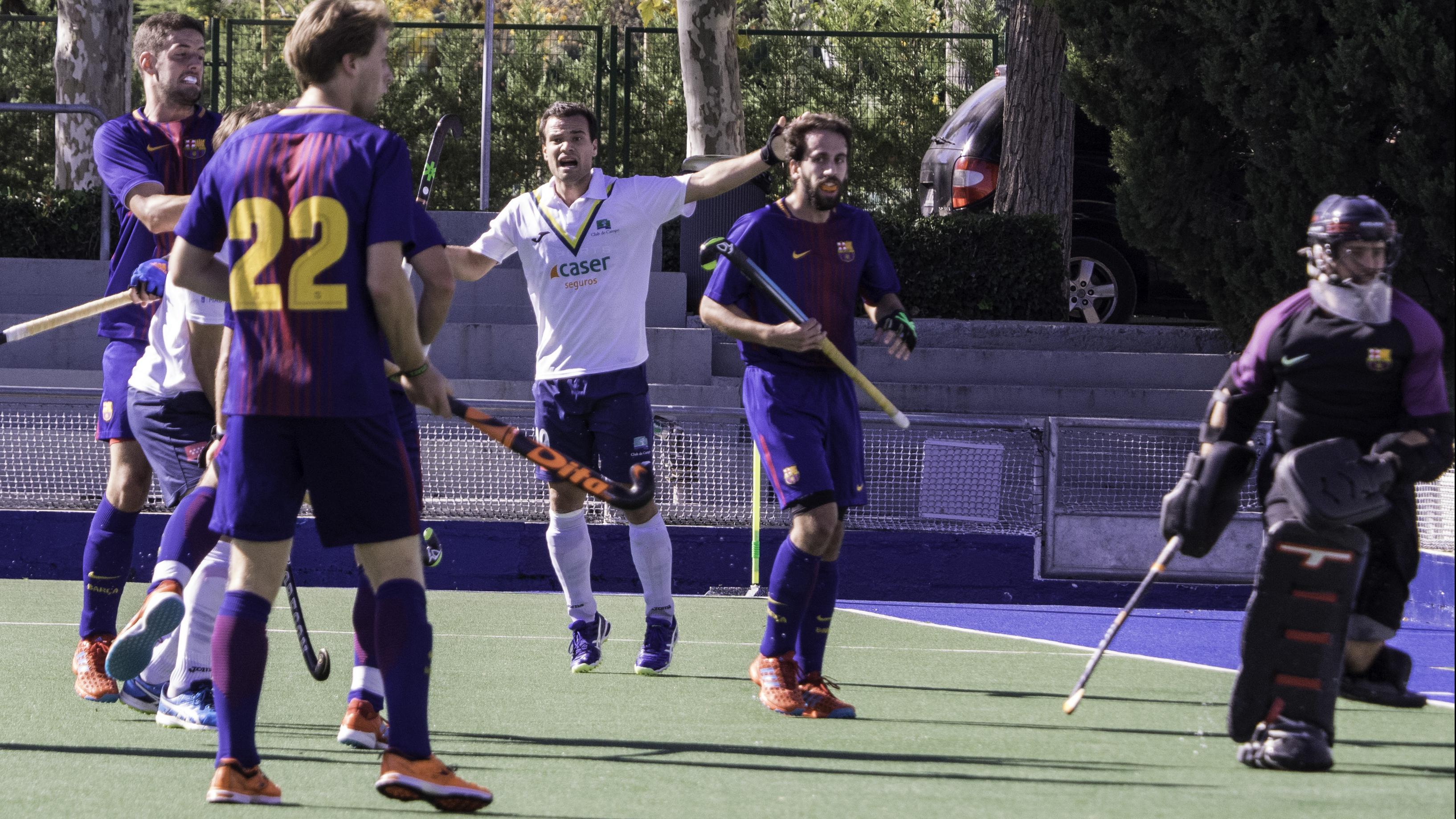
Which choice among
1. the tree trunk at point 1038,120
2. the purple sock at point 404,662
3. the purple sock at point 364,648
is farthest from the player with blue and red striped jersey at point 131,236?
the tree trunk at point 1038,120

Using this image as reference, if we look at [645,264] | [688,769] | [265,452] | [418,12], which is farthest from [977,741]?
[418,12]

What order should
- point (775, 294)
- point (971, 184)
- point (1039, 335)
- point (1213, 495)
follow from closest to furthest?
point (1213, 495)
point (775, 294)
point (1039, 335)
point (971, 184)

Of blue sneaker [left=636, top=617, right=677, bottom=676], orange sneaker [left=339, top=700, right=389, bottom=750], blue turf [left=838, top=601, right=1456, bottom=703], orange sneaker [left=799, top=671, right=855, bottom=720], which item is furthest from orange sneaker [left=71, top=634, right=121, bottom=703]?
blue turf [left=838, top=601, right=1456, bottom=703]

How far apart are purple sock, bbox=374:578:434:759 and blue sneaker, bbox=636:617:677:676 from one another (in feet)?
7.69

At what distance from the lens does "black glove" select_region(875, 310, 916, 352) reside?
14.6 ft

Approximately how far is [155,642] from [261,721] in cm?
71

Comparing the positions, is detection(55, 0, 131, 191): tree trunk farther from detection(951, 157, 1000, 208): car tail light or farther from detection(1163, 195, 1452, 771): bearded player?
detection(1163, 195, 1452, 771): bearded player

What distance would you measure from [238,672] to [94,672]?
69.8 inches

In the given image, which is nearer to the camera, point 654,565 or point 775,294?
point 775,294

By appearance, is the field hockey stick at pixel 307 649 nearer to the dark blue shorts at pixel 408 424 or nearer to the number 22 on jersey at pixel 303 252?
the dark blue shorts at pixel 408 424

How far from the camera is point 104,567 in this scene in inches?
181

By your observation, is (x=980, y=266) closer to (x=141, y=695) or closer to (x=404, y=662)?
(x=141, y=695)

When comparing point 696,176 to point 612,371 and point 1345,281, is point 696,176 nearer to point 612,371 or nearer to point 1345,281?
point 612,371

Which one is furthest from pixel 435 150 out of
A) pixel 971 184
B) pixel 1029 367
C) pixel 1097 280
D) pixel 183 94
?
pixel 971 184
